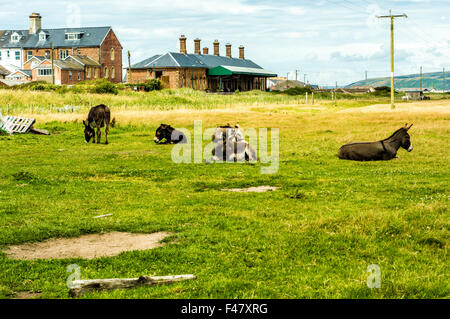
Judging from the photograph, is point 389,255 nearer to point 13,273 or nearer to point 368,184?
point 13,273

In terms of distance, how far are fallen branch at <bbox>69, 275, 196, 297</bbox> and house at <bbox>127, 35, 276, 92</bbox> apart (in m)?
91.0

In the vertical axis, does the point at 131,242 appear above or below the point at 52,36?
below

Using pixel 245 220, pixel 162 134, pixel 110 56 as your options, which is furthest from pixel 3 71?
pixel 245 220

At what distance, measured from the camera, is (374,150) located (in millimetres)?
20625

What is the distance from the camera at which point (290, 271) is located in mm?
7664

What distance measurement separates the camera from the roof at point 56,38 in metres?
111

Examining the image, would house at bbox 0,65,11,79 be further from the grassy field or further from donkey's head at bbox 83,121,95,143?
the grassy field

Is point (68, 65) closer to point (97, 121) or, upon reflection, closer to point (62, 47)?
point (62, 47)

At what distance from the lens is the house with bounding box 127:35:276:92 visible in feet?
322

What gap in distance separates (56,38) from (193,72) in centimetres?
3466

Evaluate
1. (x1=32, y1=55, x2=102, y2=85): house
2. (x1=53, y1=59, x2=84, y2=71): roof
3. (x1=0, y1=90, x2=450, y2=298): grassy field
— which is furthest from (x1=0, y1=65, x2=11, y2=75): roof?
(x1=0, y1=90, x2=450, y2=298): grassy field

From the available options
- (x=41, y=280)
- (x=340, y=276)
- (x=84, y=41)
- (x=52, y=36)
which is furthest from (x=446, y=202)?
(x=52, y=36)

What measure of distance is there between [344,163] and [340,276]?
13119 millimetres

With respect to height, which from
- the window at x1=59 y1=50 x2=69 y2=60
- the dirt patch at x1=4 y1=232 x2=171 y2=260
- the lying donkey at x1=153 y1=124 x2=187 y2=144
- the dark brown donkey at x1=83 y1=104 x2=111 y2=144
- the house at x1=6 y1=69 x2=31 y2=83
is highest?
the window at x1=59 y1=50 x2=69 y2=60
